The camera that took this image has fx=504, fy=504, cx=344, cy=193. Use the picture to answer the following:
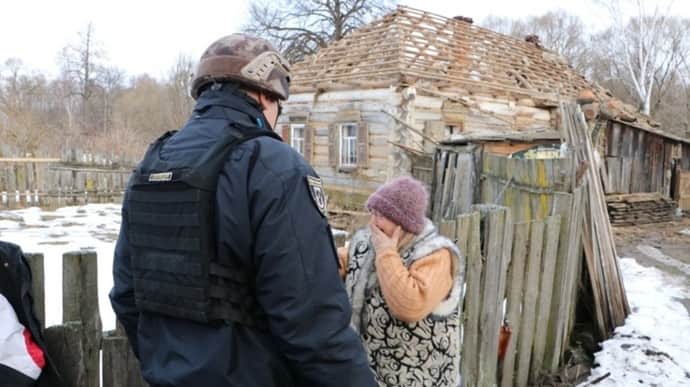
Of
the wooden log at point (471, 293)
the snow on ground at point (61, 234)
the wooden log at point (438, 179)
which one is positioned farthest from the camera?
the wooden log at point (438, 179)

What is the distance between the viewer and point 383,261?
2.19 meters

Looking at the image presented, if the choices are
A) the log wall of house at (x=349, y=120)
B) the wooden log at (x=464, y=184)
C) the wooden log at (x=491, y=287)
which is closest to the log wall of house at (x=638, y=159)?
the log wall of house at (x=349, y=120)

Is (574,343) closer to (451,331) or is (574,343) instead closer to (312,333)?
(451,331)

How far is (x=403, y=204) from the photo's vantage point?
2264mm

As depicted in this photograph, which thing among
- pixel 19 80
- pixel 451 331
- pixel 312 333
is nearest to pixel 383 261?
pixel 451 331

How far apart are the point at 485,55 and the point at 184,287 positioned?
1723cm

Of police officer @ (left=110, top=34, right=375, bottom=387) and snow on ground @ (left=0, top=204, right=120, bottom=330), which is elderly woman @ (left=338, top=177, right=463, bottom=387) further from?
snow on ground @ (left=0, top=204, right=120, bottom=330)

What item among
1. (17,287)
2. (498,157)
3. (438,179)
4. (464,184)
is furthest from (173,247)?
(438,179)

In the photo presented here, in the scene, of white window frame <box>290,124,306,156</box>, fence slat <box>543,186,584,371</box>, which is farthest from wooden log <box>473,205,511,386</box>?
white window frame <box>290,124,306,156</box>

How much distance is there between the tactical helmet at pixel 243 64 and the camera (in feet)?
5.65

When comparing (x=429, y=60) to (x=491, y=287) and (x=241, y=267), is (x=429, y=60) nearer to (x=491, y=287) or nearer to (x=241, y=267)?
(x=491, y=287)

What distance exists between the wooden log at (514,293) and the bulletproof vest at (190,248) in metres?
2.36

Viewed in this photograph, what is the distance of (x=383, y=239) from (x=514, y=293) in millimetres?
1681

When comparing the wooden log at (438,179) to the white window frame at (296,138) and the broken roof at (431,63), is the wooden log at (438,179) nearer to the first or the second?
the broken roof at (431,63)
